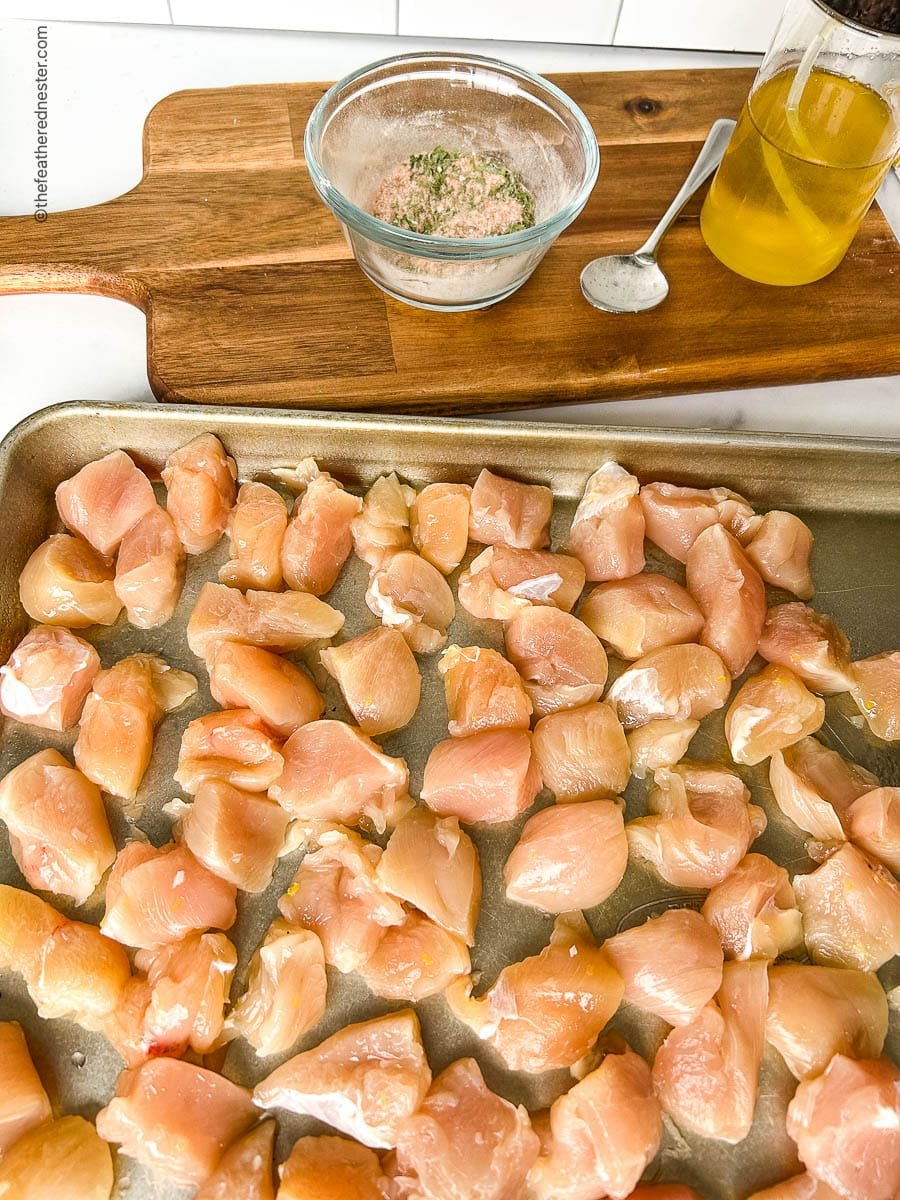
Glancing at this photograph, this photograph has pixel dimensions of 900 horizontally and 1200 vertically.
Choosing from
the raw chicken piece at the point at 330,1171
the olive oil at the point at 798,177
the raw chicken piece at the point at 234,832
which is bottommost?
the raw chicken piece at the point at 330,1171

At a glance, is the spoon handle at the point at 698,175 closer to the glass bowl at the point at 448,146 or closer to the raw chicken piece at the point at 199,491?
the glass bowl at the point at 448,146

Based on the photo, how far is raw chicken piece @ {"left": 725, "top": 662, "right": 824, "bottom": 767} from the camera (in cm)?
126

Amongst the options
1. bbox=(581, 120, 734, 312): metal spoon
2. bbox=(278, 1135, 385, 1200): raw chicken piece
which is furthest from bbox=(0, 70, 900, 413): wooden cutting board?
bbox=(278, 1135, 385, 1200): raw chicken piece

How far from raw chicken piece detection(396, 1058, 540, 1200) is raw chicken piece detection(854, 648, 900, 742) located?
70cm

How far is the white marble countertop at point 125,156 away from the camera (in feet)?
5.12

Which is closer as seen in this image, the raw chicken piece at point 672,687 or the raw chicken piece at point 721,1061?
the raw chicken piece at point 721,1061

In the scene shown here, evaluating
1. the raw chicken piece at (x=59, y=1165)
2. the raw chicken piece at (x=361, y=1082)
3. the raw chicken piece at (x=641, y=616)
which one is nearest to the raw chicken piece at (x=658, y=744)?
the raw chicken piece at (x=641, y=616)

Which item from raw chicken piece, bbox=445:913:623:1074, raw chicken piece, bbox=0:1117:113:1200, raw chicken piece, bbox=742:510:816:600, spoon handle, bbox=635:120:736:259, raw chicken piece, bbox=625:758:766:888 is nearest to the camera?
raw chicken piece, bbox=0:1117:113:1200

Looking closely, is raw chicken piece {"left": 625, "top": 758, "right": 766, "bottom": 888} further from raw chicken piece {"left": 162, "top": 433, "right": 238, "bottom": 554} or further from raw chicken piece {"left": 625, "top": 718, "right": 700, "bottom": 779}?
raw chicken piece {"left": 162, "top": 433, "right": 238, "bottom": 554}

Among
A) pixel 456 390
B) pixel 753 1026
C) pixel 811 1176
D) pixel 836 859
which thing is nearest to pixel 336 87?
pixel 456 390

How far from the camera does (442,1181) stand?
3.23 feet

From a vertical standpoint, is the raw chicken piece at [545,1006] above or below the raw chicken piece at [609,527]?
below

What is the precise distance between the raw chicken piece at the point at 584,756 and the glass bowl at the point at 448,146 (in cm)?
70

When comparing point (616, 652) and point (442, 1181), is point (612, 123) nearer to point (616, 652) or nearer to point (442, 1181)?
point (616, 652)
